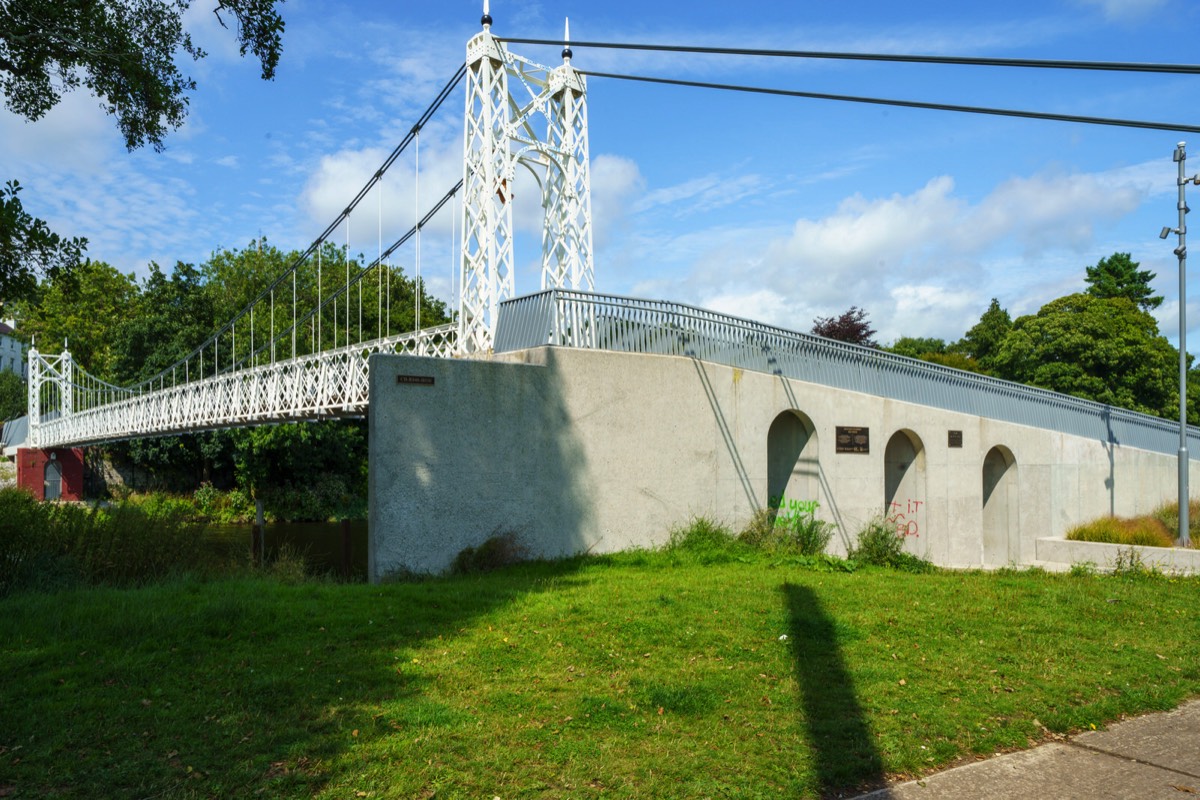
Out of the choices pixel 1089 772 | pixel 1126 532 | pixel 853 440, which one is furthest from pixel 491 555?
pixel 1126 532

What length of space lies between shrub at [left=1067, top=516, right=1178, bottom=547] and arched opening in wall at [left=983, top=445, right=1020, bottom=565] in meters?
1.19

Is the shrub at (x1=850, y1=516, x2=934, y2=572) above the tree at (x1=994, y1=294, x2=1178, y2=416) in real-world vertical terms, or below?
below

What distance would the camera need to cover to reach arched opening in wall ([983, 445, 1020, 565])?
19750mm

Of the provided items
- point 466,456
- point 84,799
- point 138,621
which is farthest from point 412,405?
point 84,799

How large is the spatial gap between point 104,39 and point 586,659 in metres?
7.44

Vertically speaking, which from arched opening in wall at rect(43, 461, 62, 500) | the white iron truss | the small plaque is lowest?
arched opening in wall at rect(43, 461, 62, 500)

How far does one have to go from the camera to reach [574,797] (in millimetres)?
3979

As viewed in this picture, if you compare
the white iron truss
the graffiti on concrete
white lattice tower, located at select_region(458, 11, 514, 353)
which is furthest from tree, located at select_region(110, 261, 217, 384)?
the graffiti on concrete

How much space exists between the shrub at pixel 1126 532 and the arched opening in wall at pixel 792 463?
6374 millimetres

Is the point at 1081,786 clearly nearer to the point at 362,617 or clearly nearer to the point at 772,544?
the point at 362,617

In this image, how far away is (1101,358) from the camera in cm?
3481

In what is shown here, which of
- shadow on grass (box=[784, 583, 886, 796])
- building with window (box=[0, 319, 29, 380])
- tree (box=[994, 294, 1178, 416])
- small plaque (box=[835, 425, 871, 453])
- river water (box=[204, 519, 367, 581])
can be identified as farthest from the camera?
building with window (box=[0, 319, 29, 380])

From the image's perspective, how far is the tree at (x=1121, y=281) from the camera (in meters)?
45.7

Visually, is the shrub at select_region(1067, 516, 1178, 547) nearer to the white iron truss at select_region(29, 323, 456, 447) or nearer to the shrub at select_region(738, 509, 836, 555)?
the shrub at select_region(738, 509, 836, 555)
